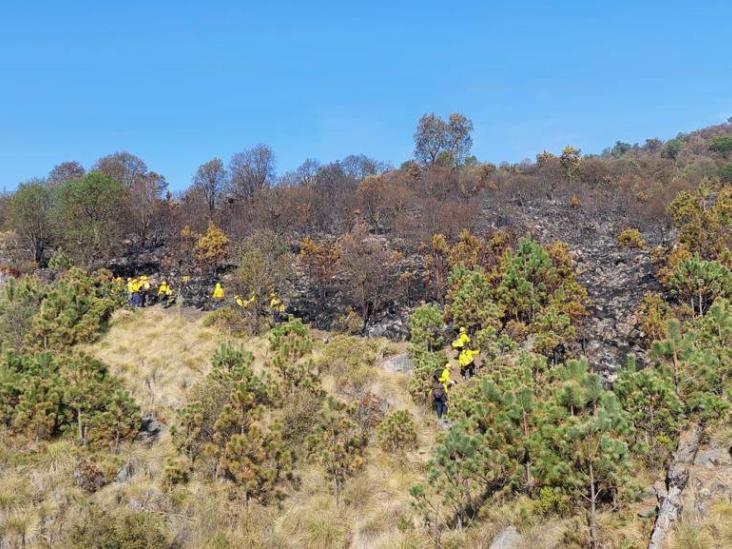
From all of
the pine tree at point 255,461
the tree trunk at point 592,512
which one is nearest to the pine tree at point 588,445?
the tree trunk at point 592,512

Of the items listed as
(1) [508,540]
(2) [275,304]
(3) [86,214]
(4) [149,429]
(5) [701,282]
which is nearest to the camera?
(1) [508,540]

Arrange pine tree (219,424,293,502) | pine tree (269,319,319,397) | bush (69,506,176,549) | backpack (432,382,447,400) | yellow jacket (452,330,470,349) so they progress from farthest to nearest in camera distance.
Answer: yellow jacket (452,330,470,349) < backpack (432,382,447,400) < pine tree (269,319,319,397) < pine tree (219,424,293,502) < bush (69,506,176,549)

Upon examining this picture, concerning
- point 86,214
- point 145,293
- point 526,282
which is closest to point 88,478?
point 526,282

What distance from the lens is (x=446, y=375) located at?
1434 cm

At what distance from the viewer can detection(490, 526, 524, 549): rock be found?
26.0 feet

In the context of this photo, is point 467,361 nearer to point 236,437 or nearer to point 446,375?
point 446,375

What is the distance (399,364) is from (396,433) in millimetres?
4287

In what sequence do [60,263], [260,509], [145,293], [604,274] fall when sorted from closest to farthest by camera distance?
1. [260,509]
2. [604,274]
3. [145,293]
4. [60,263]

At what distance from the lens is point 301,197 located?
1361 inches

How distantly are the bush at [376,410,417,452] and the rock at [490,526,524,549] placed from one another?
424cm

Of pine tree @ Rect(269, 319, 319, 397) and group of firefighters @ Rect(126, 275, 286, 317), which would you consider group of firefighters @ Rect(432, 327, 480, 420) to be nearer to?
pine tree @ Rect(269, 319, 319, 397)

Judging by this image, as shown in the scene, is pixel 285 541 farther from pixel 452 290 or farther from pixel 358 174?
pixel 358 174

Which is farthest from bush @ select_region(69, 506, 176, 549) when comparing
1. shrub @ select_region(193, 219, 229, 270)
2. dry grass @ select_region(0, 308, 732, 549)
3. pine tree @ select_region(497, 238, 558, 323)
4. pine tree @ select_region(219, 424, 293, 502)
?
shrub @ select_region(193, 219, 229, 270)

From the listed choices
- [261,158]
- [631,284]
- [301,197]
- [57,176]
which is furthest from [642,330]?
[57,176]
